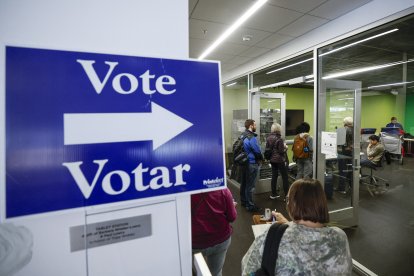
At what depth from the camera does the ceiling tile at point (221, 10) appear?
2375 millimetres

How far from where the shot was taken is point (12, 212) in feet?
1.82

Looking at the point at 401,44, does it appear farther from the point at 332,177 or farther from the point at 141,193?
the point at 141,193

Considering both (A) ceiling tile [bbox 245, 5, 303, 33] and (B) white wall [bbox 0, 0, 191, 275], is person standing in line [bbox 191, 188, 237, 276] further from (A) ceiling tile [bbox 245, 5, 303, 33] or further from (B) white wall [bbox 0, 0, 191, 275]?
(A) ceiling tile [bbox 245, 5, 303, 33]

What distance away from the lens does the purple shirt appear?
1563 millimetres

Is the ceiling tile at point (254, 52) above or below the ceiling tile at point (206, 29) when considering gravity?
above

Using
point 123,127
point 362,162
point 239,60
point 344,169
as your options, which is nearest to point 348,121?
point 344,169

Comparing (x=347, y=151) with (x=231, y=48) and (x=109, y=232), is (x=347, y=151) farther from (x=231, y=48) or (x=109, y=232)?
(x=109, y=232)

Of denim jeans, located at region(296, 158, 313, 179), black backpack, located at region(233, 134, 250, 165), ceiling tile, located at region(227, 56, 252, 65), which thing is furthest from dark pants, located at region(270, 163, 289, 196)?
ceiling tile, located at region(227, 56, 252, 65)

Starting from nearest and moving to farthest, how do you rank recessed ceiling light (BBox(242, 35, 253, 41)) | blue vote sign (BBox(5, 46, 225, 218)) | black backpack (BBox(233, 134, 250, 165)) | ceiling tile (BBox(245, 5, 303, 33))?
blue vote sign (BBox(5, 46, 225, 218)) < ceiling tile (BBox(245, 5, 303, 33)) < recessed ceiling light (BBox(242, 35, 253, 41)) < black backpack (BBox(233, 134, 250, 165))

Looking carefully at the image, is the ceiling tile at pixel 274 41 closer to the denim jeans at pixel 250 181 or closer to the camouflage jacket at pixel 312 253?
the denim jeans at pixel 250 181

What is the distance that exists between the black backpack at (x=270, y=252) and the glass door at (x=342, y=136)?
2.30 metres

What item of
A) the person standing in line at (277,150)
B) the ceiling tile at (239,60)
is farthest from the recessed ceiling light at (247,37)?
the person standing in line at (277,150)

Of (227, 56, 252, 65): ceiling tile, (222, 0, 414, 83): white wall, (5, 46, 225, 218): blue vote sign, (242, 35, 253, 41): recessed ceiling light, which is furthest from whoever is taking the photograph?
(227, 56, 252, 65): ceiling tile

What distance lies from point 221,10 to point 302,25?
118 centimetres
